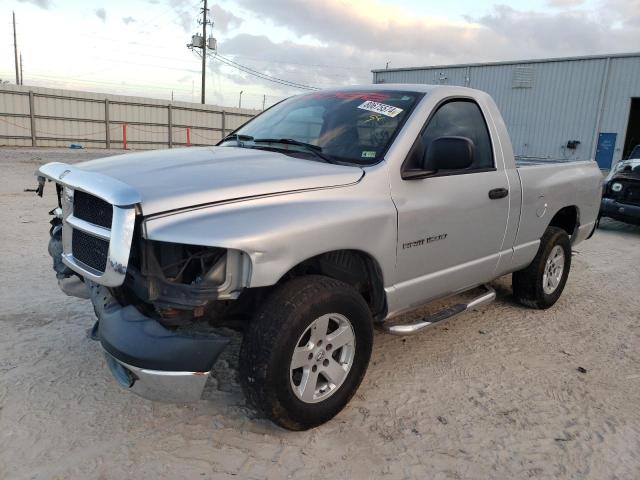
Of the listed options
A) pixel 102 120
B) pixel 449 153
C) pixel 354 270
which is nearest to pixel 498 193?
pixel 449 153

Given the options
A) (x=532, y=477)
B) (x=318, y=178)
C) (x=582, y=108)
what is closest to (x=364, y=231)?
(x=318, y=178)

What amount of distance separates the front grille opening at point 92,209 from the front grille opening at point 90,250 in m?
0.09

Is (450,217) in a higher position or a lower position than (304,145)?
lower

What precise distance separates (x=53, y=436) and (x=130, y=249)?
3.83 feet

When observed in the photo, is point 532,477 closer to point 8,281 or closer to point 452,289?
point 452,289

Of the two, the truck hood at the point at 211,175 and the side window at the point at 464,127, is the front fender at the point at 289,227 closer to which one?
the truck hood at the point at 211,175

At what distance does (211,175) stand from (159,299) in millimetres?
682

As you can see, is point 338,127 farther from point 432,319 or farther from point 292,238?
point 432,319

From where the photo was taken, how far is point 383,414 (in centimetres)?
307

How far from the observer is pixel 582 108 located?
Result: 20328 mm

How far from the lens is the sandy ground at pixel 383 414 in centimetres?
259

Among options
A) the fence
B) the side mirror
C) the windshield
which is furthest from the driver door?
the fence

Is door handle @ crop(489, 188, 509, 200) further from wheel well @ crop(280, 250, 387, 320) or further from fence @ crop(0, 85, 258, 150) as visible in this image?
fence @ crop(0, 85, 258, 150)

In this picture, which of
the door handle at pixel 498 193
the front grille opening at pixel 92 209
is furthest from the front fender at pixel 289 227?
the door handle at pixel 498 193
